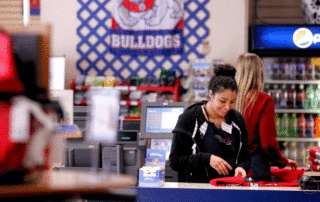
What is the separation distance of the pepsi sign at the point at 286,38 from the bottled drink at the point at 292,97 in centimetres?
59

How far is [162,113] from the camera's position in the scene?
3.35 meters

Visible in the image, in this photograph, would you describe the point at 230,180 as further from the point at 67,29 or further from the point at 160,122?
the point at 67,29

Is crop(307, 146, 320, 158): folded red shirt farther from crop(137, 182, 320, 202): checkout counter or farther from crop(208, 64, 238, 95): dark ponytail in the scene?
crop(208, 64, 238, 95): dark ponytail

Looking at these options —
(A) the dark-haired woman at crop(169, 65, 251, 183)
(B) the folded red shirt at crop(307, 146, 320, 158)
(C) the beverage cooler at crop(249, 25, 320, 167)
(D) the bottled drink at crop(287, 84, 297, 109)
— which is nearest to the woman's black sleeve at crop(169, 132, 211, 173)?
(A) the dark-haired woman at crop(169, 65, 251, 183)

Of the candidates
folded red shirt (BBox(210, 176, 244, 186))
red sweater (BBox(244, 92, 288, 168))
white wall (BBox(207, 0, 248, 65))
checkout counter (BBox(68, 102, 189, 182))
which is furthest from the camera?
white wall (BBox(207, 0, 248, 65))

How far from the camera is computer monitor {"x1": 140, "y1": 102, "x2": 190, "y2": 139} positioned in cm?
329

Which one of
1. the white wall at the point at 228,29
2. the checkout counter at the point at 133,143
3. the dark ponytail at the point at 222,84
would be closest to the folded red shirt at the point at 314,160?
the checkout counter at the point at 133,143

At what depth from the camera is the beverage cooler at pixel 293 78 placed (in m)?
5.13

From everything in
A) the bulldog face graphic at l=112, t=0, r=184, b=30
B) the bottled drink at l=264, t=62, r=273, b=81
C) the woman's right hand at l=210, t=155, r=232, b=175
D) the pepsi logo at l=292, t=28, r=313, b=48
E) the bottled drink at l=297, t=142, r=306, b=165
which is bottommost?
the bottled drink at l=297, t=142, r=306, b=165

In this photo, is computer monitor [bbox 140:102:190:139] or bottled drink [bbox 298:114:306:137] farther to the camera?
bottled drink [bbox 298:114:306:137]

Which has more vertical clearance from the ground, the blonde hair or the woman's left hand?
the blonde hair

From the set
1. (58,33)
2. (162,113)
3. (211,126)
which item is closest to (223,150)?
(211,126)

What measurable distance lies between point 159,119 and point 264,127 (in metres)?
1.02

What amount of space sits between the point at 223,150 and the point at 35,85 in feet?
4.42
